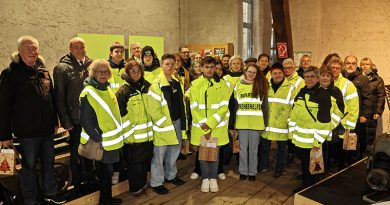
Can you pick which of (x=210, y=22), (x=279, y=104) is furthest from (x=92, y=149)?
(x=210, y=22)

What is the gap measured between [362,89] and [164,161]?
3485 millimetres

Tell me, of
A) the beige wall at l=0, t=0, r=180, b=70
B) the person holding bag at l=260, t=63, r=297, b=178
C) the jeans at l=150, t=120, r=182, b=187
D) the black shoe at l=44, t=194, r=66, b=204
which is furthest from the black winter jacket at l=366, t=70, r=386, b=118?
the beige wall at l=0, t=0, r=180, b=70

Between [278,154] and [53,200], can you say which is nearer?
[53,200]

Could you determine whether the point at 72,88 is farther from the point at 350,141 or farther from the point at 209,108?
the point at 350,141

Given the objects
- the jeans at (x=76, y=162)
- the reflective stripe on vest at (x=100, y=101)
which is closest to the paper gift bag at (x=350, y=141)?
the reflective stripe on vest at (x=100, y=101)

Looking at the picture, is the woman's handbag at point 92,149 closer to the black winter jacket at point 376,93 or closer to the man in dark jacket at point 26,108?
the man in dark jacket at point 26,108

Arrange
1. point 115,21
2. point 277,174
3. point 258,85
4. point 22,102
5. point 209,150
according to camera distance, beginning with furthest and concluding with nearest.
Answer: point 115,21 < point 277,174 < point 258,85 < point 209,150 < point 22,102

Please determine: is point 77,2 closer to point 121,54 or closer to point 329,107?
point 121,54

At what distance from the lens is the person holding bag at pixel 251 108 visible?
439 cm

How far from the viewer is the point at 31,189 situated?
3.38m

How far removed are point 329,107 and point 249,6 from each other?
→ 988 centimetres

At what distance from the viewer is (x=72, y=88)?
3.91 metres

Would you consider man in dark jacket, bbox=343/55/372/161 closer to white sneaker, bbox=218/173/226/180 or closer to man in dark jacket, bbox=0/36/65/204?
white sneaker, bbox=218/173/226/180

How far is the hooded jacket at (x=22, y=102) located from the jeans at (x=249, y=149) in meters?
2.51
